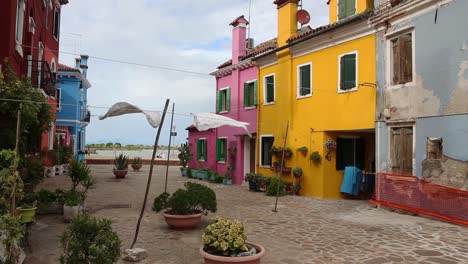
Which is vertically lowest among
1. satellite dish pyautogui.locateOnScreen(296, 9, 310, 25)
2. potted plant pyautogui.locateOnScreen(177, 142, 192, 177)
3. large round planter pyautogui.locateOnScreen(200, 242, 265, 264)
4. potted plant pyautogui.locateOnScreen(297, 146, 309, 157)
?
large round planter pyautogui.locateOnScreen(200, 242, 265, 264)

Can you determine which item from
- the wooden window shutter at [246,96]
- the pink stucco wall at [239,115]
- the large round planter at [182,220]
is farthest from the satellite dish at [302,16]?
the large round planter at [182,220]

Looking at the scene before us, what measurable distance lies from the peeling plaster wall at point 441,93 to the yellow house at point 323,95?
156 centimetres

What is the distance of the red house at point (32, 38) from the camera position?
925 centimetres

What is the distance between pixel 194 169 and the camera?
23516mm

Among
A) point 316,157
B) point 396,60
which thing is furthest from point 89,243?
point 316,157

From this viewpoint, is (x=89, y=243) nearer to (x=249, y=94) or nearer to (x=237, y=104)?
(x=249, y=94)

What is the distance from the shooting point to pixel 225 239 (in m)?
5.46

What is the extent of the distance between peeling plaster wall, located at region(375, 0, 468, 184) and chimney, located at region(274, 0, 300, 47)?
564 centimetres

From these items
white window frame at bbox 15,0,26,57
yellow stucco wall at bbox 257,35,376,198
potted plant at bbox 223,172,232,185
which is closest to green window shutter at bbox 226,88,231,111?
potted plant at bbox 223,172,232,185

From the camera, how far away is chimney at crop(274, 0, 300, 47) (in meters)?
16.4

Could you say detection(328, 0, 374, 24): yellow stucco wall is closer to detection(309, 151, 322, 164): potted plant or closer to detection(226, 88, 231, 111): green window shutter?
detection(309, 151, 322, 164): potted plant

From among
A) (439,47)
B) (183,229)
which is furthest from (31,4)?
(439,47)

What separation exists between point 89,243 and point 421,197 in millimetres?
8618

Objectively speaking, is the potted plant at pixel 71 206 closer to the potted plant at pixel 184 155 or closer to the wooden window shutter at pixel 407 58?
the wooden window shutter at pixel 407 58
